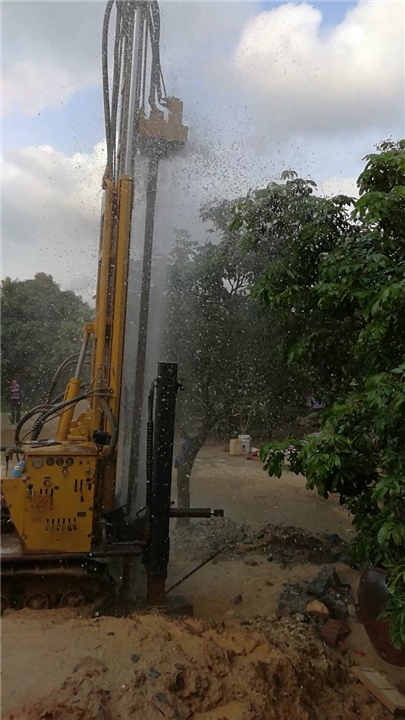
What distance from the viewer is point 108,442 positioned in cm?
539

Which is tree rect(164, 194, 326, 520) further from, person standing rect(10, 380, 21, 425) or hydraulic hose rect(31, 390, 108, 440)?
person standing rect(10, 380, 21, 425)

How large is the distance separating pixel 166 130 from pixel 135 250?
1428 millimetres

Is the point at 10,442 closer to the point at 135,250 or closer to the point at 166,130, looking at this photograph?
the point at 135,250

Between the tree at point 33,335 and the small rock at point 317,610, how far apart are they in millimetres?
13669

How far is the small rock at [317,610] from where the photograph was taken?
223 inches

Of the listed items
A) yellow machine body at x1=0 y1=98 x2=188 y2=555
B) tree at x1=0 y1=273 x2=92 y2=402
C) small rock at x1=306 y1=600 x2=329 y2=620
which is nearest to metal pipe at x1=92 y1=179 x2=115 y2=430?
yellow machine body at x1=0 y1=98 x2=188 y2=555

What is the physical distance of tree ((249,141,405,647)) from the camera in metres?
3.65

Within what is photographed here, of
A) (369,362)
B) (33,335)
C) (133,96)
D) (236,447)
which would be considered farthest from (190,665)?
(33,335)

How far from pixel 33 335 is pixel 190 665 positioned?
55.5 ft

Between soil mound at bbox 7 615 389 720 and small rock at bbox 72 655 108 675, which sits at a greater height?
small rock at bbox 72 655 108 675

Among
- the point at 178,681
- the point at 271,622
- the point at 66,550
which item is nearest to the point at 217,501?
the point at 271,622

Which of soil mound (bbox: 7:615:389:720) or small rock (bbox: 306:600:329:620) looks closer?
soil mound (bbox: 7:615:389:720)

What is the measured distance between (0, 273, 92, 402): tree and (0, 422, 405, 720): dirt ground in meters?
13.6

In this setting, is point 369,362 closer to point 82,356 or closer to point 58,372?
point 82,356
